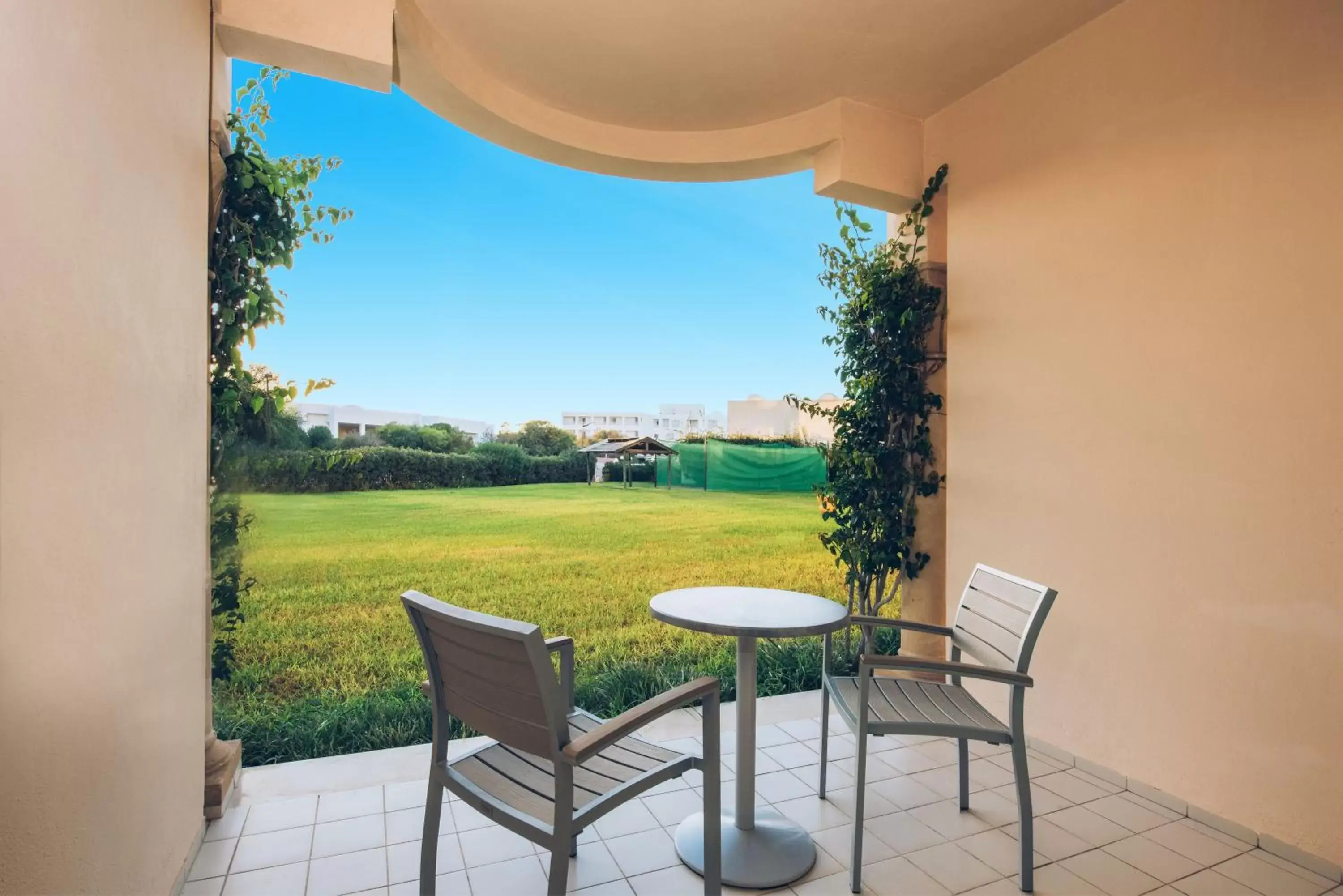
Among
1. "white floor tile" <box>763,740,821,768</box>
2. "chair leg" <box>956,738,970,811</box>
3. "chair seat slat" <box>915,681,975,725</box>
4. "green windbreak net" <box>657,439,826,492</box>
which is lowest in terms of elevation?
"white floor tile" <box>763,740,821,768</box>

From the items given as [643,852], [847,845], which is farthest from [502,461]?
[847,845]

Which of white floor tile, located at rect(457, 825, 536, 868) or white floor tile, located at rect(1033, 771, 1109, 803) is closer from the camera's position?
white floor tile, located at rect(457, 825, 536, 868)

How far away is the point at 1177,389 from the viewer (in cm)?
255

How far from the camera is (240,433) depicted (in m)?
2.68

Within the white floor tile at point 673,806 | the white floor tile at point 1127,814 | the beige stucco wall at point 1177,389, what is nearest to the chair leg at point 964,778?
the white floor tile at point 1127,814

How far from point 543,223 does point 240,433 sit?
17.8 ft

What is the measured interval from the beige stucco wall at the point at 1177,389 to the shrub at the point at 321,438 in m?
3.88

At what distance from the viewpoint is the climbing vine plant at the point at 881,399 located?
3561 mm

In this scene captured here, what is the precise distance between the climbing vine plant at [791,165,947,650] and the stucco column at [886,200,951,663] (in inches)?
1.4

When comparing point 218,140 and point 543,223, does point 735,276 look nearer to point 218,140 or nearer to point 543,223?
point 543,223

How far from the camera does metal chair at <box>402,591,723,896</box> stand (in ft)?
4.84

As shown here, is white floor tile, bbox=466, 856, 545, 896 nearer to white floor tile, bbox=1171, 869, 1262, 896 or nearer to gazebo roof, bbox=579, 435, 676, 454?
white floor tile, bbox=1171, 869, 1262, 896

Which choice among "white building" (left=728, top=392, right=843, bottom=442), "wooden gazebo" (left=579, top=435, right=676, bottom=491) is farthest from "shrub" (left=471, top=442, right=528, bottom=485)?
"white building" (left=728, top=392, right=843, bottom=442)

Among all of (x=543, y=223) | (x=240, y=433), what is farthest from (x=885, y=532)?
(x=543, y=223)
